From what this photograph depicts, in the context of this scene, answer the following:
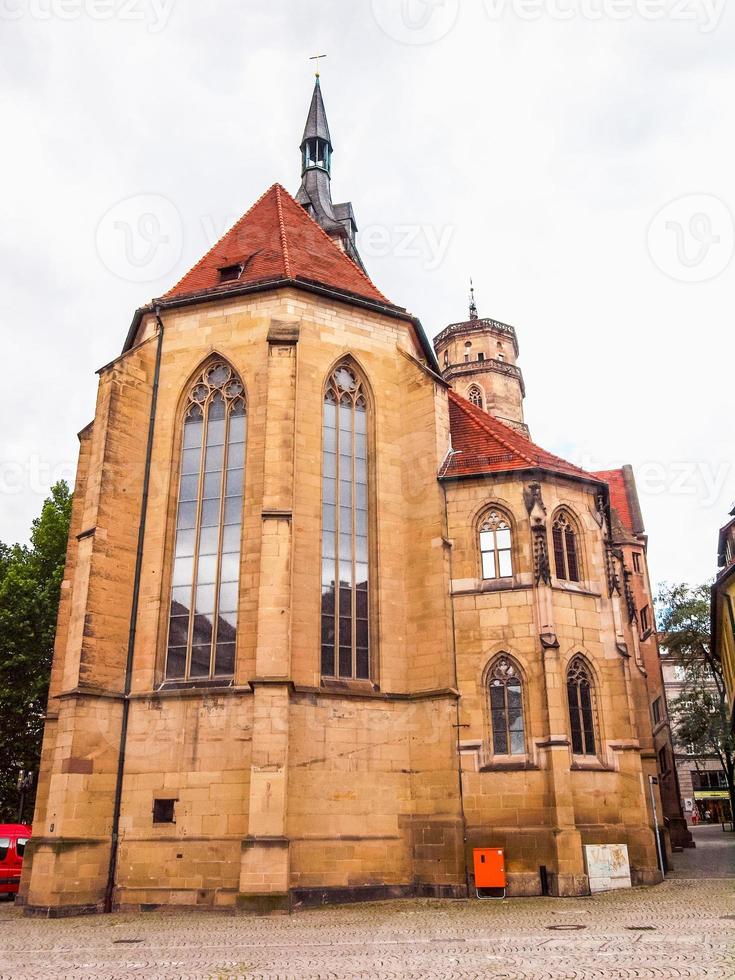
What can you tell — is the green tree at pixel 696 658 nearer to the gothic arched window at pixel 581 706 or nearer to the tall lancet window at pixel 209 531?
the gothic arched window at pixel 581 706

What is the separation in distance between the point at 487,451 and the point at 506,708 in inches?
233

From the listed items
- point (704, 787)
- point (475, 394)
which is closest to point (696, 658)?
point (475, 394)

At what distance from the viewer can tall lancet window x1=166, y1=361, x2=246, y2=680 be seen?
55.9 ft

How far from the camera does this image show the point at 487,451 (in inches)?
783

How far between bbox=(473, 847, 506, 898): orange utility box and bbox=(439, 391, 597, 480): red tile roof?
25.8 feet

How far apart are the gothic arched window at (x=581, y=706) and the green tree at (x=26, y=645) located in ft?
50.6

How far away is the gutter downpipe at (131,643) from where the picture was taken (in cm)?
1553

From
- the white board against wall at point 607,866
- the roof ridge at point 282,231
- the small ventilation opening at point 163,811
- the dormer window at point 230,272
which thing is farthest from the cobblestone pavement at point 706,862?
the dormer window at point 230,272

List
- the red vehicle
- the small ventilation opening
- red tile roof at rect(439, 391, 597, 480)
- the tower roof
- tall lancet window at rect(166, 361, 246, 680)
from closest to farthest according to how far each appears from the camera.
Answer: the small ventilation opening, tall lancet window at rect(166, 361, 246, 680), the red vehicle, red tile roof at rect(439, 391, 597, 480), the tower roof

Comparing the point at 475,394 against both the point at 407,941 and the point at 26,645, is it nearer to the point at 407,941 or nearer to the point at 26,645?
the point at 26,645

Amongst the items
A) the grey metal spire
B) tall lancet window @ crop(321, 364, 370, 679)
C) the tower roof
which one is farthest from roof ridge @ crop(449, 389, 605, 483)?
the tower roof

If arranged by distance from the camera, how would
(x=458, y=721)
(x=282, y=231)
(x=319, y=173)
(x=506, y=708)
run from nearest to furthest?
(x=458, y=721)
(x=506, y=708)
(x=282, y=231)
(x=319, y=173)

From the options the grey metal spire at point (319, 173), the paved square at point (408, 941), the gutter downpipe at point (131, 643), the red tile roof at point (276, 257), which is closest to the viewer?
the paved square at point (408, 941)

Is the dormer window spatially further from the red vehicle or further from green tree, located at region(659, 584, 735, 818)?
green tree, located at region(659, 584, 735, 818)
